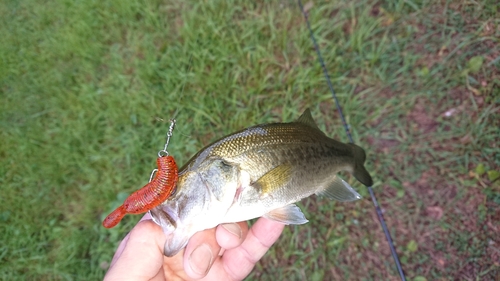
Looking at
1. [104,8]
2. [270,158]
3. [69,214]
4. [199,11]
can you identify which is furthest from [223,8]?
[69,214]

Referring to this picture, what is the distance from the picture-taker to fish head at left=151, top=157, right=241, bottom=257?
175 cm

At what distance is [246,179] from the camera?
6.16ft

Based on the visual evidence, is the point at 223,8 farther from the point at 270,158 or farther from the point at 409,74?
the point at 270,158

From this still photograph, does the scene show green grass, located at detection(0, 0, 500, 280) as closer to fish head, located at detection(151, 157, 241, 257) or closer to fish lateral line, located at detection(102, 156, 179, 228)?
fish head, located at detection(151, 157, 241, 257)

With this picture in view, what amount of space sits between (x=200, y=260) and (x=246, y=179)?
52cm

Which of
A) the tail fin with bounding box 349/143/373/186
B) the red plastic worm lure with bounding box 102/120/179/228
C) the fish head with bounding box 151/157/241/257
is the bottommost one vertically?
the tail fin with bounding box 349/143/373/186

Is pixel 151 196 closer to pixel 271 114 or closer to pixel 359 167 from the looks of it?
pixel 359 167

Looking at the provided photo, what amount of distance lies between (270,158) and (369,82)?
2.02 m

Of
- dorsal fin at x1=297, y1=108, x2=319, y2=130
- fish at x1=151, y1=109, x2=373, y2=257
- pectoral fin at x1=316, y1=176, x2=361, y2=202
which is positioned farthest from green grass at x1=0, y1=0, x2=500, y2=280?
fish at x1=151, y1=109, x2=373, y2=257

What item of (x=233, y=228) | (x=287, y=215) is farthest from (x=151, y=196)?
(x=287, y=215)

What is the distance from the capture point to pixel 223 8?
389 centimetres

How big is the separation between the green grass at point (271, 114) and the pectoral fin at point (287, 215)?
4.29 feet

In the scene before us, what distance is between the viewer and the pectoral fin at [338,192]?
234 centimetres

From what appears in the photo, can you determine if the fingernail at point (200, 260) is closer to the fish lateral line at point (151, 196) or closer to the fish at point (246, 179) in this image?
the fish at point (246, 179)
